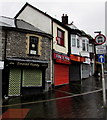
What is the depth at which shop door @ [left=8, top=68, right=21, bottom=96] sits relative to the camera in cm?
925

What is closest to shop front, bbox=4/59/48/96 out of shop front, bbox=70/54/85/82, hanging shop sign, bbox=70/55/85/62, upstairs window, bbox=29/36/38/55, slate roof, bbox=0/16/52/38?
upstairs window, bbox=29/36/38/55

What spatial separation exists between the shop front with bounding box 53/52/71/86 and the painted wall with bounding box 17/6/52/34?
3.13 meters

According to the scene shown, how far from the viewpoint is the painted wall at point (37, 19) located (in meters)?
12.7

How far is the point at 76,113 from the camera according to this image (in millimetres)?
5453

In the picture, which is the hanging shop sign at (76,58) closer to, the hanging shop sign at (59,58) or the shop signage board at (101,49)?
the hanging shop sign at (59,58)

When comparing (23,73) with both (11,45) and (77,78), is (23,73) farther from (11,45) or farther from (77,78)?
(77,78)

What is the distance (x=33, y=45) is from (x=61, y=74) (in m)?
5.37

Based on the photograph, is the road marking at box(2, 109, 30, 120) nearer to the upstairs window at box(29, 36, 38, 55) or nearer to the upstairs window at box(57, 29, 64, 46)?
the upstairs window at box(29, 36, 38, 55)

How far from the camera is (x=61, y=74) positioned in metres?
13.9

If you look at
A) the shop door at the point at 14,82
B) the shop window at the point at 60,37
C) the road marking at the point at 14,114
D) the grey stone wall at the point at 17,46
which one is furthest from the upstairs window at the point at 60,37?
the road marking at the point at 14,114

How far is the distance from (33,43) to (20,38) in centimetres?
134

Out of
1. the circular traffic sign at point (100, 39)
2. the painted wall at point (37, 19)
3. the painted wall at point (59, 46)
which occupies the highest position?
the painted wall at point (37, 19)

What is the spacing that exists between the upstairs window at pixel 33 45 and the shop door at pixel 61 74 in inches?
127

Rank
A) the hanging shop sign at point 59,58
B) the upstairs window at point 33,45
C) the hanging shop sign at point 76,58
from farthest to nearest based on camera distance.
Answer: the hanging shop sign at point 76,58, the hanging shop sign at point 59,58, the upstairs window at point 33,45
